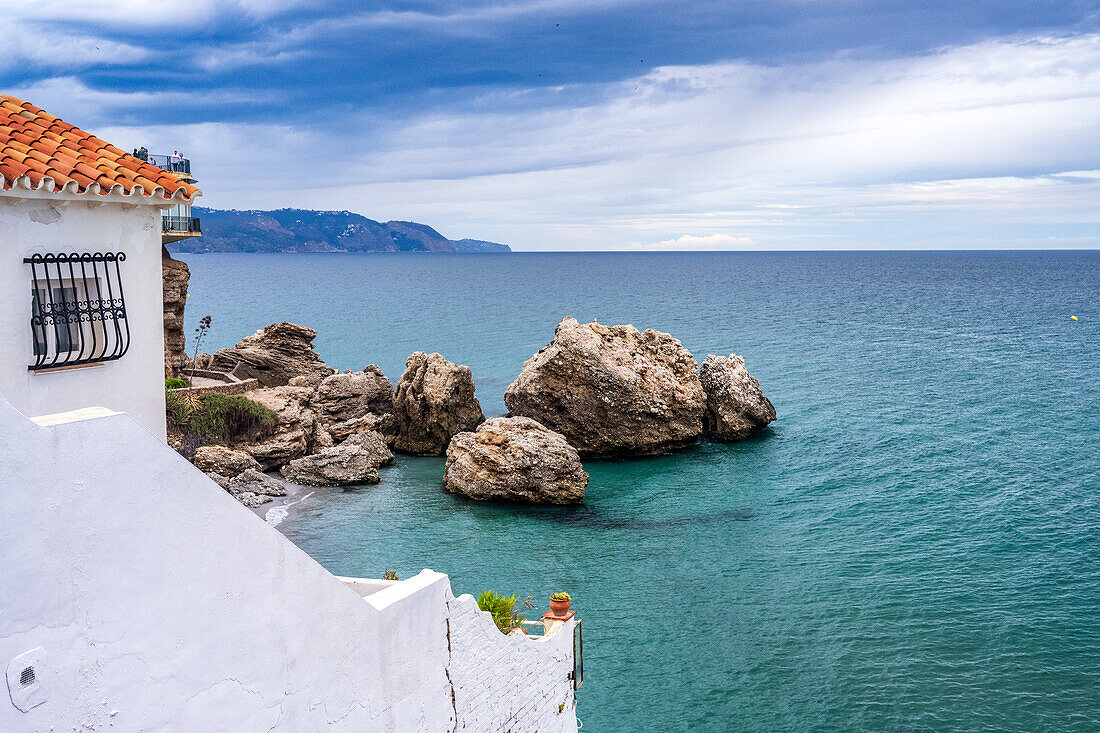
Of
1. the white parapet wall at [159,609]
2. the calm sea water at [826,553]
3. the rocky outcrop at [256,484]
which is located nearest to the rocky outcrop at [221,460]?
the rocky outcrop at [256,484]

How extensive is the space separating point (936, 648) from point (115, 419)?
698 inches

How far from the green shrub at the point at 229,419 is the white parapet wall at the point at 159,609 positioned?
22.8 metres

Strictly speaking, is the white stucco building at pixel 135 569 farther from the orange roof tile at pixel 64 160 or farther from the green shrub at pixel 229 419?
the green shrub at pixel 229 419

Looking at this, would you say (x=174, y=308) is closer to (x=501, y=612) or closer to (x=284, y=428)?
(x=284, y=428)

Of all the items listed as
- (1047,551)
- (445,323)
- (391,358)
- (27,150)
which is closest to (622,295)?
(445,323)

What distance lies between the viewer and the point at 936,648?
18.3 m

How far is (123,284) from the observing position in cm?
922

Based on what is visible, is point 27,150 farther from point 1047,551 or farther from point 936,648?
point 1047,551

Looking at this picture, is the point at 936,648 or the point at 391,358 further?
the point at 391,358

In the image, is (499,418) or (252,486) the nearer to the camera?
(252,486)

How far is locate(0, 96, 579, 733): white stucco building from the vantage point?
16.1 feet

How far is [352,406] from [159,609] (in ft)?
97.1

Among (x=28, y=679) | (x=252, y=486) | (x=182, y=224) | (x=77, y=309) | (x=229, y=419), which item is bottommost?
(x=252, y=486)

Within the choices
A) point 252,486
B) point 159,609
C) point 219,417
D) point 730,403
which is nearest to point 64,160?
point 159,609
